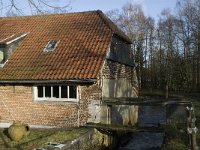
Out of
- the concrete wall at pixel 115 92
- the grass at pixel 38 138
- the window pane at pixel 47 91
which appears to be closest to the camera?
the grass at pixel 38 138

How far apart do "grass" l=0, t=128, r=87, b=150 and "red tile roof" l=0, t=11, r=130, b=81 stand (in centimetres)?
255

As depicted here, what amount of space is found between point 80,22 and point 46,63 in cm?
417

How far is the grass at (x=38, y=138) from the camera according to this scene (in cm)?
1444

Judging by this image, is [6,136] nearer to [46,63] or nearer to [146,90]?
[46,63]

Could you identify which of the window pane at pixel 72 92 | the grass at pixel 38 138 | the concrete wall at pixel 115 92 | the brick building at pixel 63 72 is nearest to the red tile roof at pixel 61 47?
the brick building at pixel 63 72

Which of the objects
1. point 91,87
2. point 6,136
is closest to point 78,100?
point 91,87

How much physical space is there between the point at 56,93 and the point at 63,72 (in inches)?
47.7

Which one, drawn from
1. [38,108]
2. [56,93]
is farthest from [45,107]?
[56,93]

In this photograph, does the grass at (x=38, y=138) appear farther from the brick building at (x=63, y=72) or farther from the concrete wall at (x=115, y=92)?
the concrete wall at (x=115, y=92)

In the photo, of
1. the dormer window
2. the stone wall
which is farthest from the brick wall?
the dormer window

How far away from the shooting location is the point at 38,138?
15875 mm

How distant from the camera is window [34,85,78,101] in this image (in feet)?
60.1

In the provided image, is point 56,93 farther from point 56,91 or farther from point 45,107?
point 45,107

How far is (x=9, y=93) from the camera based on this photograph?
19.7 meters
